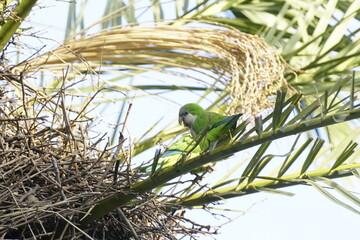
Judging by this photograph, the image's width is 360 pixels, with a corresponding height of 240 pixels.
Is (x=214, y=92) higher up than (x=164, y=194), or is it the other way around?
(x=214, y=92)

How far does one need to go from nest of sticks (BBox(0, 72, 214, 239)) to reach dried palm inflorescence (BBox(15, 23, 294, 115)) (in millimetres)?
465

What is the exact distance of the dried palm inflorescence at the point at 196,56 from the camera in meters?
3.96

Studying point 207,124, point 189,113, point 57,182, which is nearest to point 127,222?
point 57,182

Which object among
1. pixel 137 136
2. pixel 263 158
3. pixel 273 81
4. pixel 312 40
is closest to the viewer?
pixel 263 158

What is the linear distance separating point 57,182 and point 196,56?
1395 millimetres

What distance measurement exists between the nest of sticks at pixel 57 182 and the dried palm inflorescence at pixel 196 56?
1.53 ft

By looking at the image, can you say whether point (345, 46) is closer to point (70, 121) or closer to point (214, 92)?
point (214, 92)

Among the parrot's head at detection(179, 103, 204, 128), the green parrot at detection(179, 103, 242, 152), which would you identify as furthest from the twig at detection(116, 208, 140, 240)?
the parrot's head at detection(179, 103, 204, 128)

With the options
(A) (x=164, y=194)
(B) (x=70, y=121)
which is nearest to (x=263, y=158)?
(A) (x=164, y=194)

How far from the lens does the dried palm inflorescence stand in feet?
13.0

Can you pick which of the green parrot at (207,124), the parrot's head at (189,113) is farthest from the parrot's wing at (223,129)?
the parrot's head at (189,113)

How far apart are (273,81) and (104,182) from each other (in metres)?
1.30

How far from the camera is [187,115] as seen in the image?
4168mm

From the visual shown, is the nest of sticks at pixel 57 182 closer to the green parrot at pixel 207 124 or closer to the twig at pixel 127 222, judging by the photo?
the twig at pixel 127 222
